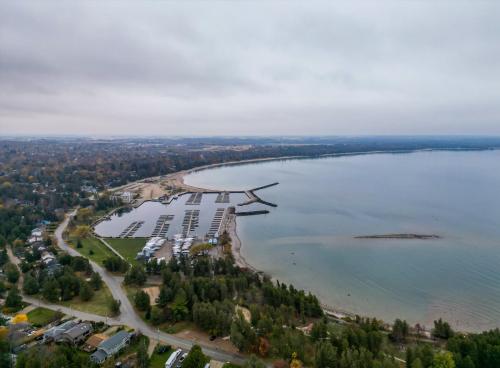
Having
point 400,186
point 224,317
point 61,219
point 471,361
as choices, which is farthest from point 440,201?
point 61,219

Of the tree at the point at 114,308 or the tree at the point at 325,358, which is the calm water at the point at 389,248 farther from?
the tree at the point at 114,308

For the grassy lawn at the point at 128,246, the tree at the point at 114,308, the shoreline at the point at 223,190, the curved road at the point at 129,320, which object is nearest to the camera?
the curved road at the point at 129,320

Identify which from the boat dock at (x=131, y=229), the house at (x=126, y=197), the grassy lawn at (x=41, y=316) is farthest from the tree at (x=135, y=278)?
the house at (x=126, y=197)

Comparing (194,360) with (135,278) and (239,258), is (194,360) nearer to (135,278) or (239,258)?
(135,278)

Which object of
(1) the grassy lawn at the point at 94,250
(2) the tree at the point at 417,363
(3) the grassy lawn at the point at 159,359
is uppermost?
(2) the tree at the point at 417,363

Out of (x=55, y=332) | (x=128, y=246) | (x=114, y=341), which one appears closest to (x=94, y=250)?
(x=128, y=246)

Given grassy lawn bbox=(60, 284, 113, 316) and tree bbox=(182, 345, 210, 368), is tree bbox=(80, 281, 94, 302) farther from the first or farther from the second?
tree bbox=(182, 345, 210, 368)
